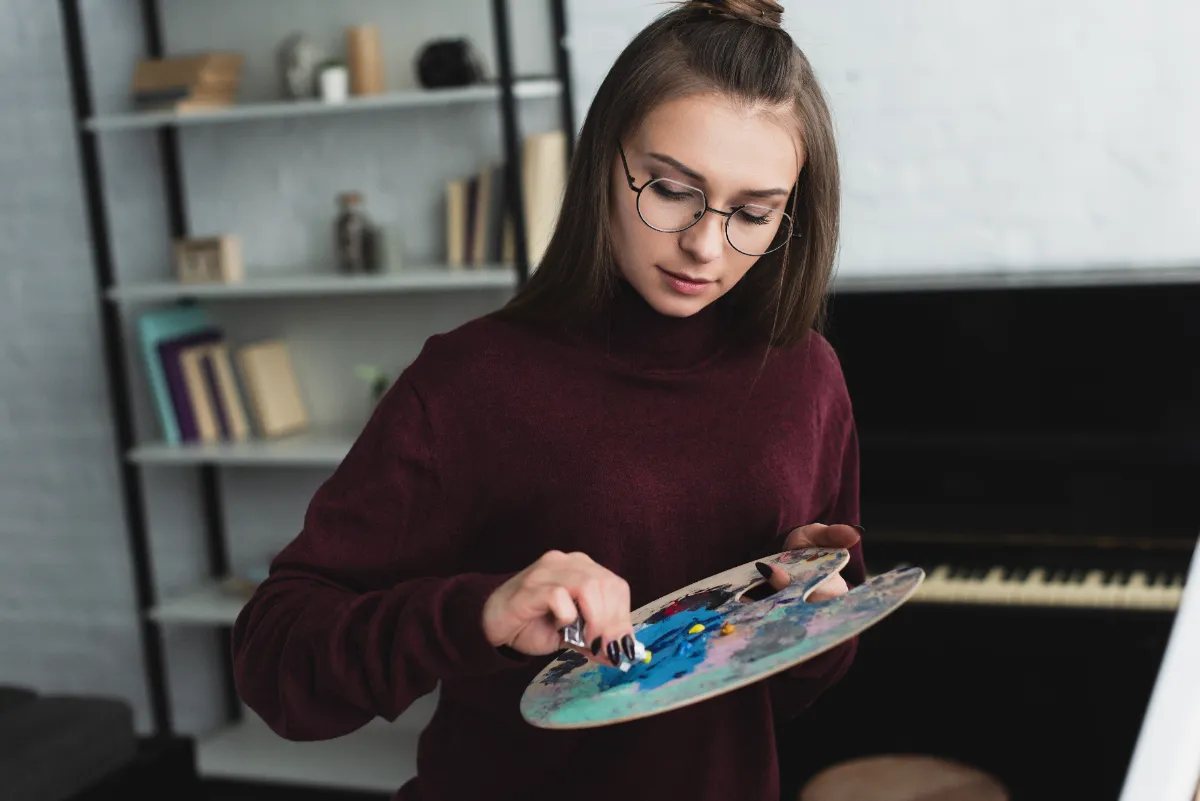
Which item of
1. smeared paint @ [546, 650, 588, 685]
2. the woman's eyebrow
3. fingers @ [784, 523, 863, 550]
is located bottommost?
smeared paint @ [546, 650, 588, 685]

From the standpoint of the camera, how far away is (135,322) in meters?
3.52

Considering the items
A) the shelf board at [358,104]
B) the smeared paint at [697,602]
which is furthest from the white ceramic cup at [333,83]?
the smeared paint at [697,602]

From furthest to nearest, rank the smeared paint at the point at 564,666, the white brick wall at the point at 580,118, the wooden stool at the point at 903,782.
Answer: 1. the white brick wall at the point at 580,118
2. the wooden stool at the point at 903,782
3. the smeared paint at the point at 564,666

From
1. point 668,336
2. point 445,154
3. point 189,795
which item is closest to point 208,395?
point 445,154

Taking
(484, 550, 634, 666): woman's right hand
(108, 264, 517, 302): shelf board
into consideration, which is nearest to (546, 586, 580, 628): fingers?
(484, 550, 634, 666): woman's right hand

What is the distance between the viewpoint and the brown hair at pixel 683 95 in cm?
97

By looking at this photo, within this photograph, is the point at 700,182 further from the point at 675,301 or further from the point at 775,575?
the point at 775,575

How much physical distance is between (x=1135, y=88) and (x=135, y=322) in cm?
261

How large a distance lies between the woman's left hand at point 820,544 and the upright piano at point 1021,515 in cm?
152

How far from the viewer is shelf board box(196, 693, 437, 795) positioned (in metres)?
3.35

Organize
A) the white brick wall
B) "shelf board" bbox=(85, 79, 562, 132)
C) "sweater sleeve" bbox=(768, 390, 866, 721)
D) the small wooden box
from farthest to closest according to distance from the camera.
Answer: the small wooden box < "shelf board" bbox=(85, 79, 562, 132) < the white brick wall < "sweater sleeve" bbox=(768, 390, 866, 721)

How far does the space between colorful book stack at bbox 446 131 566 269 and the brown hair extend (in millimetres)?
1838

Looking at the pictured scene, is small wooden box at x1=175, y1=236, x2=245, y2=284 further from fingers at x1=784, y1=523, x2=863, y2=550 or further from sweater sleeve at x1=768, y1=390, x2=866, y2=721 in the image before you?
fingers at x1=784, y1=523, x2=863, y2=550

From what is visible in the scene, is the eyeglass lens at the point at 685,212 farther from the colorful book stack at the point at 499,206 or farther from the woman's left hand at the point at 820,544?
the colorful book stack at the point at 499,206
